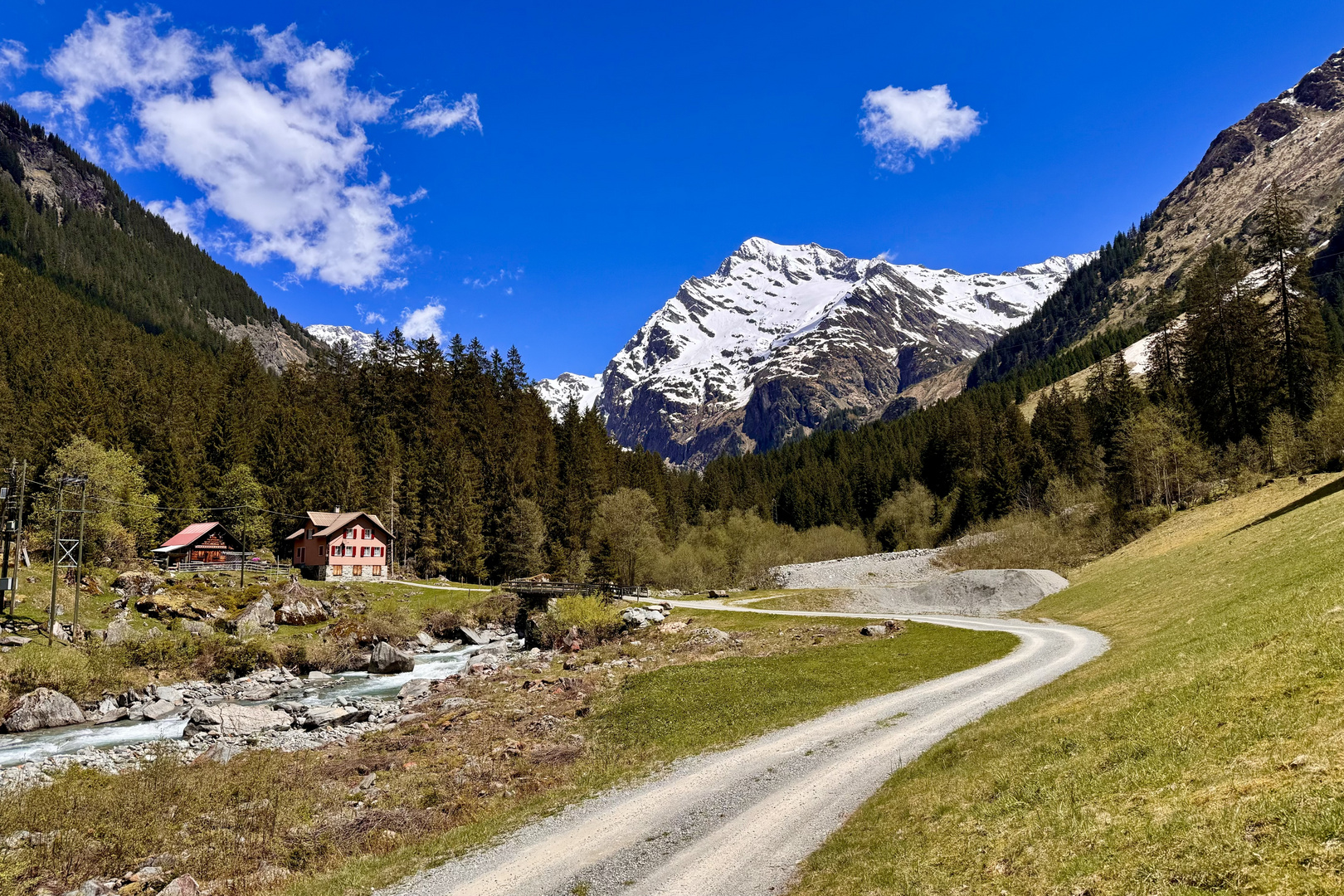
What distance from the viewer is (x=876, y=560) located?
92750mm

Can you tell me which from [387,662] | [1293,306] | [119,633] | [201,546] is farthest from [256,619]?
[1293,306]

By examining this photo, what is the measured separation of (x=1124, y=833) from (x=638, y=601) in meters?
59.2

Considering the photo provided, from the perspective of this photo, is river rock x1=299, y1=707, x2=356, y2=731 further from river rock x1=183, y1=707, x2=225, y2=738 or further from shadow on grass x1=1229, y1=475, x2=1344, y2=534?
shadow on grass x1=1229, y1=475, x2=1344, y2=534

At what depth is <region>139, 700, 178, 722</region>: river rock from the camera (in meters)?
35.2

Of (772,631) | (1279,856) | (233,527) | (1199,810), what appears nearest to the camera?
(1279,856)

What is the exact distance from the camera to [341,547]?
79500 millimetres

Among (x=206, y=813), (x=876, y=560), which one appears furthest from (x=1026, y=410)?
(x=206, y=813)

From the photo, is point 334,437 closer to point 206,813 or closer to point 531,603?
point 531,603

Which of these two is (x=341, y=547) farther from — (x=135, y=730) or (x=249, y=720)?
(x=249, y=720)

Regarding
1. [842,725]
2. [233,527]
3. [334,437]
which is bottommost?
[842,725]

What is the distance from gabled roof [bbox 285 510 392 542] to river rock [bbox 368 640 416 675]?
113ft

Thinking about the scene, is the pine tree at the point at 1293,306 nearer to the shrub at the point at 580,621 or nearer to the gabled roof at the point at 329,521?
the shrub at the point at 580,621

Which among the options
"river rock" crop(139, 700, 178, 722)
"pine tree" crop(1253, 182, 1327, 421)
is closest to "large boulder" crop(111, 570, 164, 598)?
"river rock" crop(139, 700, 178, 722)

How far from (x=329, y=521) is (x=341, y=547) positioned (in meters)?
4.32
